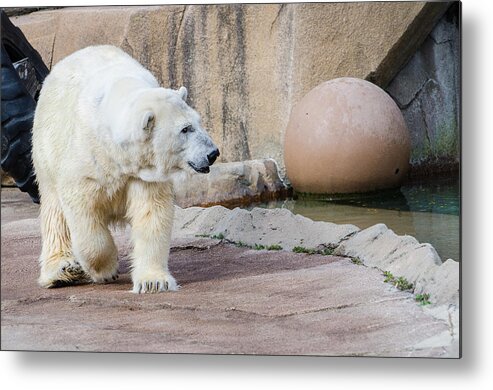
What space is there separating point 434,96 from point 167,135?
1.40 meters

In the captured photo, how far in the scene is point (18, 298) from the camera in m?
4.57

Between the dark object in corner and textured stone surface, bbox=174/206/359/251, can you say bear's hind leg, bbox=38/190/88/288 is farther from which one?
textured stone surface, bbox=174/206/359/251

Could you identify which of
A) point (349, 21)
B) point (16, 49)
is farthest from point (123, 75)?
point (349, 21)

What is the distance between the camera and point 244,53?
5781 mm

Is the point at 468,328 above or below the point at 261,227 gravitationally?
below

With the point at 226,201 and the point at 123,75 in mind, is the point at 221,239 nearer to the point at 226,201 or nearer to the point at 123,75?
the point at 226,201

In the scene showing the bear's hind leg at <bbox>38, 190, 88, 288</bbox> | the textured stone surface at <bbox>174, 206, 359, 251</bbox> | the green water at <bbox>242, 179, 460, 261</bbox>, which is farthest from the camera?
the textured stone surface at <bbox>174, 206, 359, 251</bbox>

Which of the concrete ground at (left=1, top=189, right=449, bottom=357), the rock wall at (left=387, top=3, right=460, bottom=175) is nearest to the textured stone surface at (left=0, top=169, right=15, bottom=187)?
the concrete ground at (left=1, top=189, right=449, bottom=357)

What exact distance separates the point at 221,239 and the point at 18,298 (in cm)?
116

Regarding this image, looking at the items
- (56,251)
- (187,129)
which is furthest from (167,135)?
(56,251)

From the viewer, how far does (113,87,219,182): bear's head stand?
13.9 feet

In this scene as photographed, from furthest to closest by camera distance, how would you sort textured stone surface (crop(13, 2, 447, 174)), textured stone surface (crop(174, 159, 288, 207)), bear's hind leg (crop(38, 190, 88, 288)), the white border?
textured stone surface (crop(174, 159, 288, 207)) < textured stone surface (crop(13, 2, 447, 174)) < bear's hind leg (crop(38, 190, 88, 288)) < the white border

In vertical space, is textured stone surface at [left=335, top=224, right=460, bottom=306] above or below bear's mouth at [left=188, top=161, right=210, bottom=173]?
below

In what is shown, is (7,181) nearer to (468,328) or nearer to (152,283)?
(152,283)
